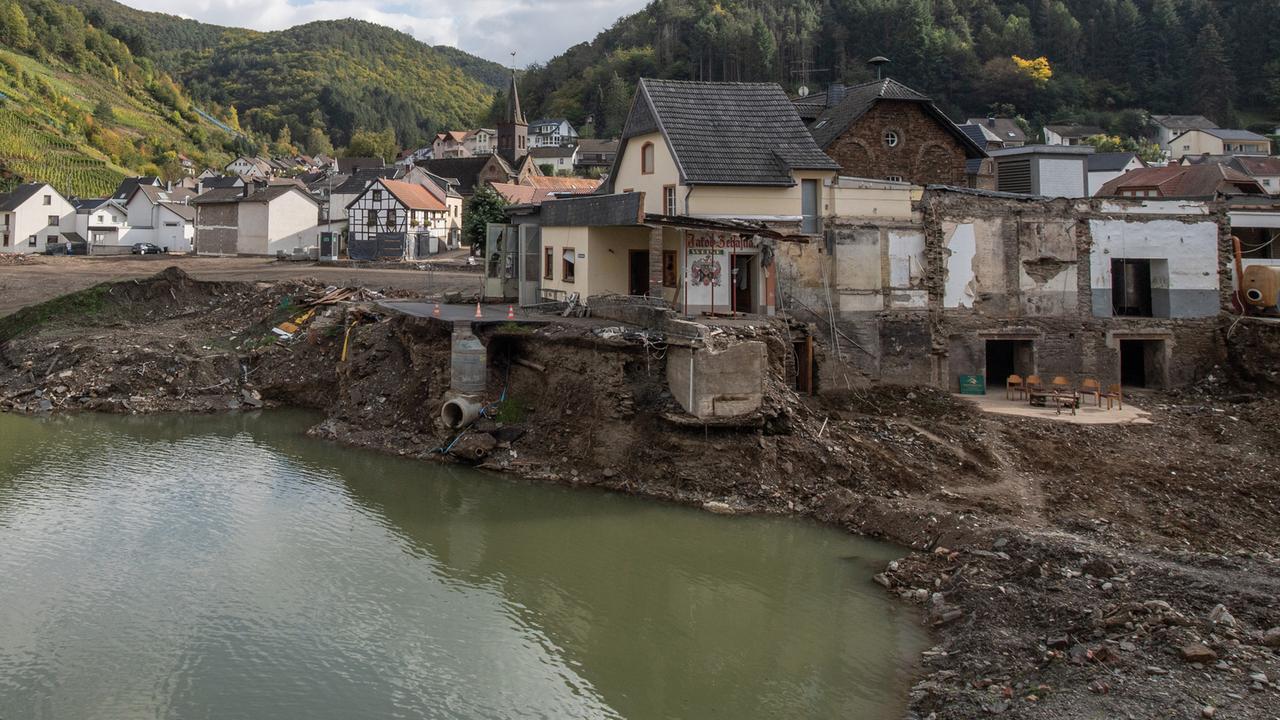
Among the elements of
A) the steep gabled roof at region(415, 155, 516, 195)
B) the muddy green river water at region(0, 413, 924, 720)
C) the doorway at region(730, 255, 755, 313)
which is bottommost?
the muddy green river water at region(0, 413, 924, 720)

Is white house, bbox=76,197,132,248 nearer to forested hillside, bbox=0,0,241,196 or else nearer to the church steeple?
forested hillside, bbox=0,0,241,196

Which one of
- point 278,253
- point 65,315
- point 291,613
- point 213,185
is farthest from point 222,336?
point 213,185

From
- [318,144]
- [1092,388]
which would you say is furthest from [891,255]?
[318,144]

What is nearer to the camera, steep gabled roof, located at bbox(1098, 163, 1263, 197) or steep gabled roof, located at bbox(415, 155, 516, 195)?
steep gabled roof, located at bbox(1098, 163, 1263, 197)

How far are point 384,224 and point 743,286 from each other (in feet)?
144

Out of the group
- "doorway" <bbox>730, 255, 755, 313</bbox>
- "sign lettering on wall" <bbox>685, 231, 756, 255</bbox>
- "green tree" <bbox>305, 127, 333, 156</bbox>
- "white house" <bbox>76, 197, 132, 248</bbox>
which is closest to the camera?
"sign lettering on wall" <bbox>685, 231, 756, 255</bbox>

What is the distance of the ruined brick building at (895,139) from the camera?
3225cm

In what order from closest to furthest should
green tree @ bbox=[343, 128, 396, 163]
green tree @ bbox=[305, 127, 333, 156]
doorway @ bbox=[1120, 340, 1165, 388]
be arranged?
doorway @ bbox=[1120, 340, 1165, 388]
green tree @ bbox=[343, 128, 396, 163]
green tree @ bbox=[305, 127, 333, 156]

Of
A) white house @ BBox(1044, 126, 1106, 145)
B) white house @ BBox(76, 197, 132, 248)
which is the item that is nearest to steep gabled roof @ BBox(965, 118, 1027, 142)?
white house @ BBox(1044, 126, 1106, 145)

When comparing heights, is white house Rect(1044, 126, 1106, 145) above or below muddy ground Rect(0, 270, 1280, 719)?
above

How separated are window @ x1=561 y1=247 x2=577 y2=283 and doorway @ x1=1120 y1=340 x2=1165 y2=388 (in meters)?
16.8

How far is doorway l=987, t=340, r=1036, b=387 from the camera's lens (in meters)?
26.7

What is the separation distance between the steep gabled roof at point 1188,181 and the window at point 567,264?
26.1 metres

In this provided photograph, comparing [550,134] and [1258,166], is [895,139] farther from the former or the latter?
[550,134]
